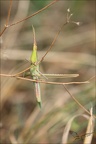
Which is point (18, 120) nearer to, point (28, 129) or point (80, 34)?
point (28, 129)

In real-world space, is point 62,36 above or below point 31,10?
below

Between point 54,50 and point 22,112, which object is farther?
point 54,50

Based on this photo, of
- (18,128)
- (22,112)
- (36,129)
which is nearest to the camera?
(36,129)

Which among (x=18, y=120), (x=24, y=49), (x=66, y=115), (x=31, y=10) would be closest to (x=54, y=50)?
(x=24, y=49)

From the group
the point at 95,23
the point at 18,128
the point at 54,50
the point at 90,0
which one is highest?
the point at 90,0

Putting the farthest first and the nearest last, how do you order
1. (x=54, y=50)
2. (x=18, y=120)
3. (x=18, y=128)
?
(x=54, y=50), (x=18, y=120), (x=18, y=128)

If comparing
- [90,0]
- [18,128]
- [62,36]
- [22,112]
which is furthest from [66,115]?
[90,0]
